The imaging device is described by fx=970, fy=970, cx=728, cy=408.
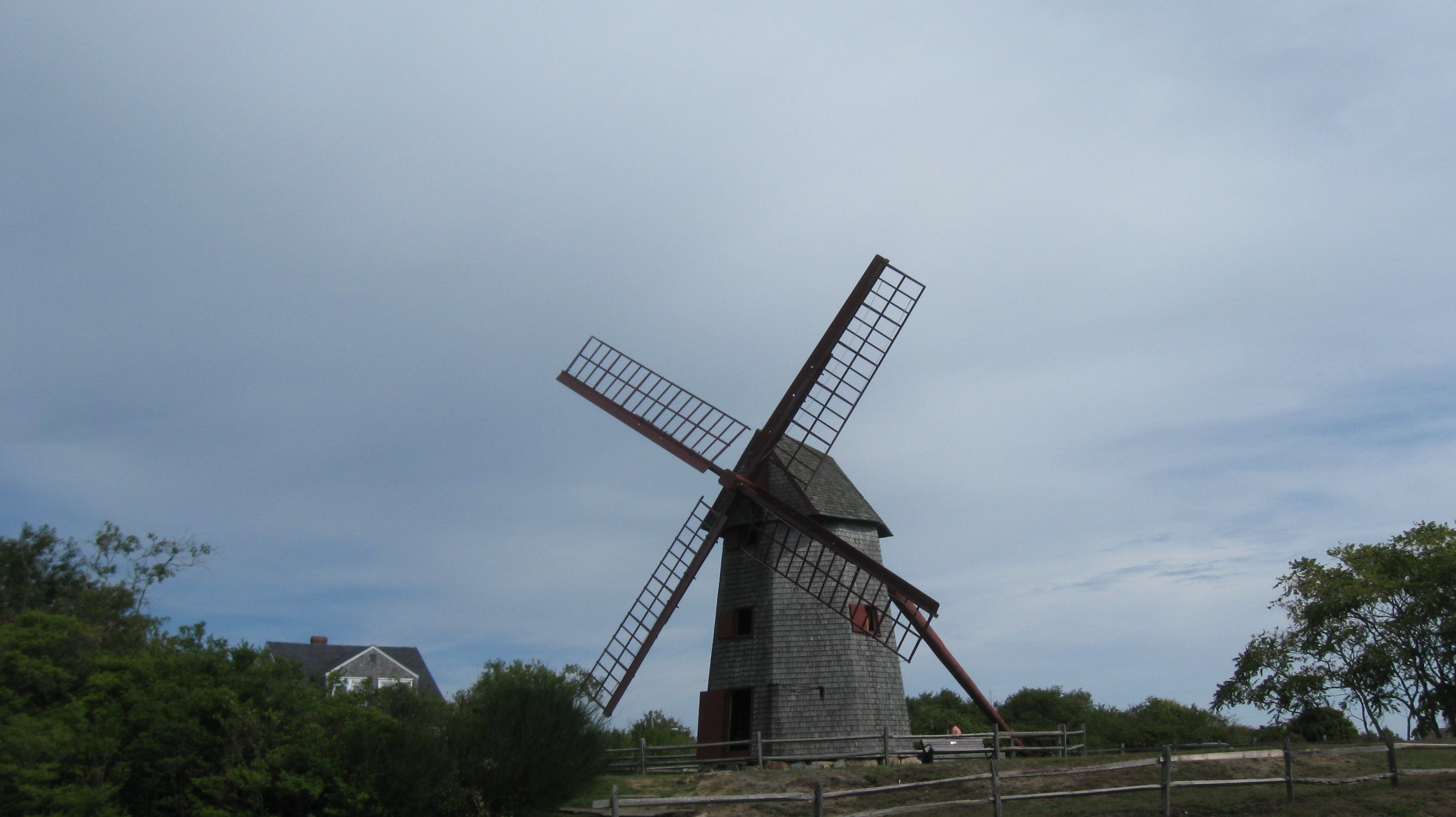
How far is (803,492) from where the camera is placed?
70.6 ft

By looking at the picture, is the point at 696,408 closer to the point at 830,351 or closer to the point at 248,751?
the point at 830,351

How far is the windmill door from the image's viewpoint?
21.0 m

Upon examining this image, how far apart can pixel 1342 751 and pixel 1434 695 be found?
12788mm

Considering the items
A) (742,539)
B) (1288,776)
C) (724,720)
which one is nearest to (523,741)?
(724,720)

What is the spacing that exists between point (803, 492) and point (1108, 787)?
828 cm

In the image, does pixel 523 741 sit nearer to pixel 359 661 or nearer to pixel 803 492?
pixel 803 492

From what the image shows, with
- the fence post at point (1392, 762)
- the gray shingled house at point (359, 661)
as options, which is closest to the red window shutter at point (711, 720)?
the fence post at point (1392, 762)

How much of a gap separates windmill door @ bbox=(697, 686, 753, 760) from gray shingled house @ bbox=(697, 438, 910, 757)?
0.02m

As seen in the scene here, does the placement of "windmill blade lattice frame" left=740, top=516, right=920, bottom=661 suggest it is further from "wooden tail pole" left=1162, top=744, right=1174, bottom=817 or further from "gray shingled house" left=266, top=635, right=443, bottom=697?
"gray shingled house" left=266, top=635, right=443, bottom=697

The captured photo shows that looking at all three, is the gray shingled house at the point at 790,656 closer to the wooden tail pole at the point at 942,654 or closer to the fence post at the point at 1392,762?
the wooden tail pole at the point at 942,654

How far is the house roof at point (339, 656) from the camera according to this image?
41844 mm

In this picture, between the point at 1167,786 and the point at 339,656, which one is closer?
the point at 1167,786

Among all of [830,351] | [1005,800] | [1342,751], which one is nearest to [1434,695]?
[1342,751]

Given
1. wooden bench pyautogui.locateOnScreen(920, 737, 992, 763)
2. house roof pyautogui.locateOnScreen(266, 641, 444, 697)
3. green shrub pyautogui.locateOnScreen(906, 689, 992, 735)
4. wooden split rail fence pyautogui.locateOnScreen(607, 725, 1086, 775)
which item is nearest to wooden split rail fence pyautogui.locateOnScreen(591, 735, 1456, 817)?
wooden split rail fence pyautogui.locateOnScreen(607, 725, 1086, 775)
